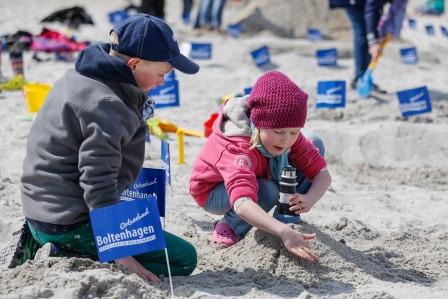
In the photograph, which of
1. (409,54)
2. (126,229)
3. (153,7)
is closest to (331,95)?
(409,54)

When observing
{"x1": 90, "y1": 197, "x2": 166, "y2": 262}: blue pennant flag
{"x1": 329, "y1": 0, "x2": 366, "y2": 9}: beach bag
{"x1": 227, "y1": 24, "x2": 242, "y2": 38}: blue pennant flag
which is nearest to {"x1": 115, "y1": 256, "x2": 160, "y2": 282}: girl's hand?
{"x1": 90, "y1": 197, "x2": 166, "y2": 262}: blue pennant flag

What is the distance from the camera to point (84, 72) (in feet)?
8.41

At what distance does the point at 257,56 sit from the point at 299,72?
18.3 inches

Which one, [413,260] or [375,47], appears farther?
[375,47]

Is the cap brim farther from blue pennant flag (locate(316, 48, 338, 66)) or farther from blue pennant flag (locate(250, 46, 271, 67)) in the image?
blue pennant flag (locate(316, 48, 338, 66))

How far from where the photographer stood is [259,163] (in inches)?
121

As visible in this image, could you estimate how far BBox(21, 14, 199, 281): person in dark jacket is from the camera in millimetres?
2455

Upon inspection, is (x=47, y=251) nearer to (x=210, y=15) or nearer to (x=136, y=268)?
(x=136, y=268)

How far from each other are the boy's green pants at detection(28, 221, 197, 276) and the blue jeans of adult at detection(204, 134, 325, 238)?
37cm

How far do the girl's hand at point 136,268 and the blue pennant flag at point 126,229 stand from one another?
0.12m

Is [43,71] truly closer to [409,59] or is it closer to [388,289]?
[409,59]

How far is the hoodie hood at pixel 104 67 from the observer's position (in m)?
2.52

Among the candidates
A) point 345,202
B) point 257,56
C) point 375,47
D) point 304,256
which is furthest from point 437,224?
point 257,56

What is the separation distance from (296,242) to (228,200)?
1.65ft
